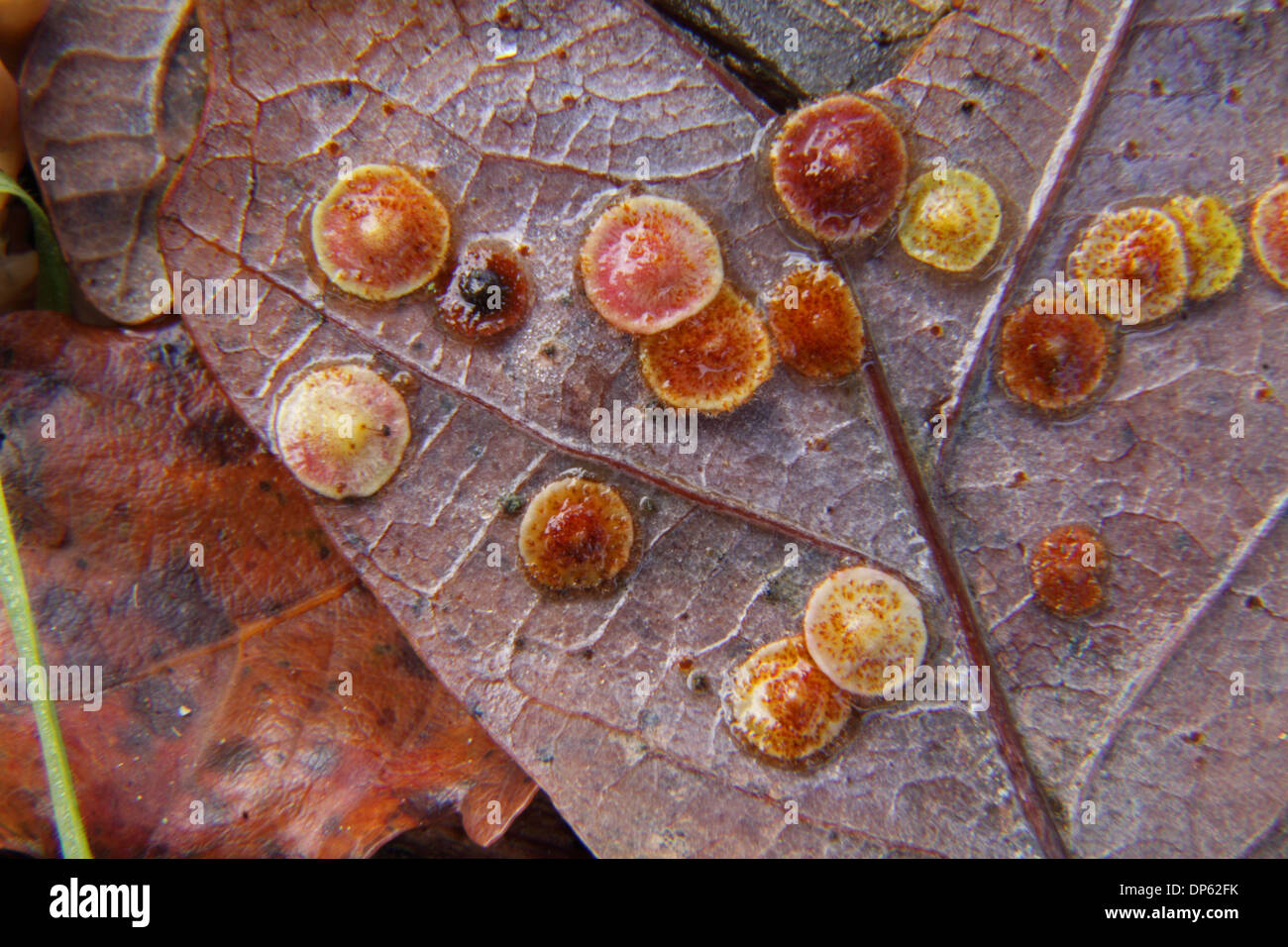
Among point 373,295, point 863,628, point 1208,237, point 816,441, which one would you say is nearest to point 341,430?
point 373,295

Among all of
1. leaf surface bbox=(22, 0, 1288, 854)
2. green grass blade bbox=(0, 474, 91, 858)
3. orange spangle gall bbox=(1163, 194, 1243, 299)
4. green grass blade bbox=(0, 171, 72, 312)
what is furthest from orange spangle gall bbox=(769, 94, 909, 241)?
green grass blade bbox=(0, 474, 91, 858)

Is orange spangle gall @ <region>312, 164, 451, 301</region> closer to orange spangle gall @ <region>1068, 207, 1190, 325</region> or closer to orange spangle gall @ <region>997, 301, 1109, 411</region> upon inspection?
orange spangle gall @ <region>997, 301, 1109, 411</region>

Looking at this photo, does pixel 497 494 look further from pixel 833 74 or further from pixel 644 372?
pixel 833 74

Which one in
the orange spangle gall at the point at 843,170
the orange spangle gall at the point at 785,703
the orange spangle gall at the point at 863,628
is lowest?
the orange spangle gall at the point at 785,703

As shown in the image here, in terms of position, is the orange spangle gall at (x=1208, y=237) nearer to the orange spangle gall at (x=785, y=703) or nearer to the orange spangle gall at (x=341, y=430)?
the orange spangle gall at (x=785, y=703)

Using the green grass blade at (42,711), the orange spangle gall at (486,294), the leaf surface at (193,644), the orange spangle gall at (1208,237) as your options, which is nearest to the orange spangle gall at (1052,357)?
the orange spangle gall at (1208,237)

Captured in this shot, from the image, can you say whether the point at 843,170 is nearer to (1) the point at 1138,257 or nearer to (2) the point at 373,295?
(1) the point at 1138,257
